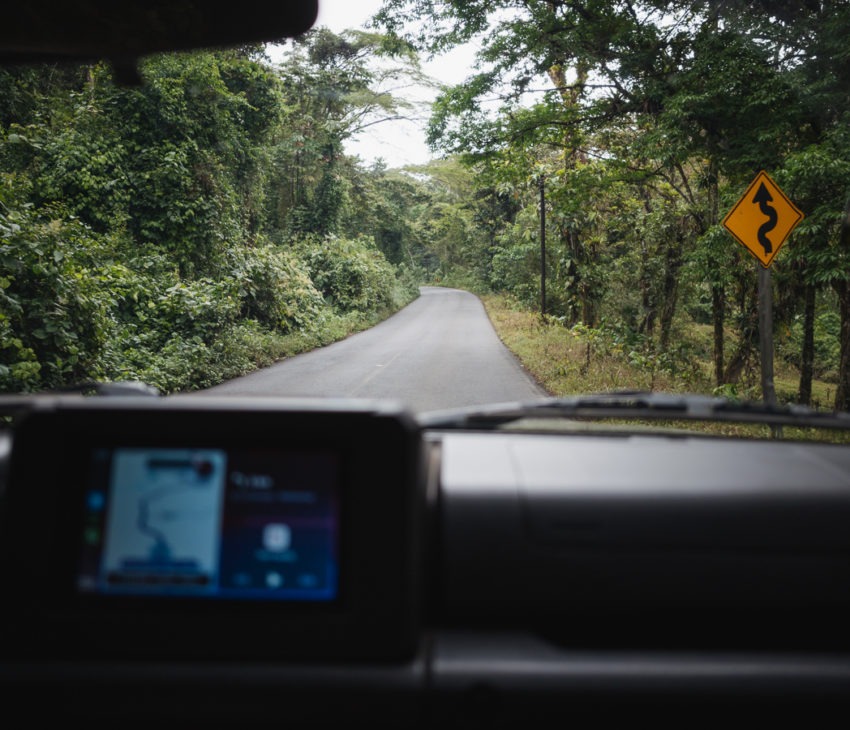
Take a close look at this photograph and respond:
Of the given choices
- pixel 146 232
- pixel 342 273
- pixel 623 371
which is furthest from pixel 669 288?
pixel 342 273

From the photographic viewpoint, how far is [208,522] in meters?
1.38

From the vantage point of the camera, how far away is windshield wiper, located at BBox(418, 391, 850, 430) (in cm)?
189

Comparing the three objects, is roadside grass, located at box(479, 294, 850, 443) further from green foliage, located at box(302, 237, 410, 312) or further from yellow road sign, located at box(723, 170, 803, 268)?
green foliage, located at box(302, 237, 410, 312)

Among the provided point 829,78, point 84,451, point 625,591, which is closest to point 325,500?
point 84,451

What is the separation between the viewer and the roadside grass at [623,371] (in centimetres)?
904

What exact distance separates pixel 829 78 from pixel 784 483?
969 cm

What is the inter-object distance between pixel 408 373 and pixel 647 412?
41.5ft

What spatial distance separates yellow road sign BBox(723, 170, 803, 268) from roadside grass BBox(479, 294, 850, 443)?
216 centimetres

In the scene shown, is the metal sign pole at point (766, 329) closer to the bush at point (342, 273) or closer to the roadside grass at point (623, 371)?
the roadside grass at point (623, 371)

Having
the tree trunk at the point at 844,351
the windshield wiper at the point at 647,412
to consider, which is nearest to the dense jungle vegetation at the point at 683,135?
the tree trunk at the point at 844,351

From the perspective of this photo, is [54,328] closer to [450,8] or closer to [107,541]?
[107,541]

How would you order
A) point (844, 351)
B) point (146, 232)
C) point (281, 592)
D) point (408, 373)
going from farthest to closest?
point (146, 232) → point (408, 373) → point (844, 351) → point (281, 592)

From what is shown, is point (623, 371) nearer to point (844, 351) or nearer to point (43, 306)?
point (844, 351)

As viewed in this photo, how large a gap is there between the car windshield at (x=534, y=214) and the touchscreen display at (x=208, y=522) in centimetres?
73
